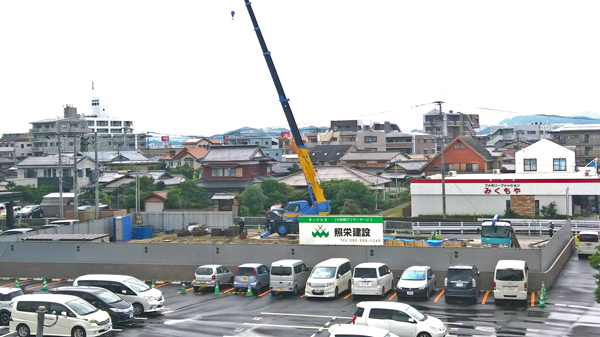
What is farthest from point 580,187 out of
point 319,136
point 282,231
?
point 319,136

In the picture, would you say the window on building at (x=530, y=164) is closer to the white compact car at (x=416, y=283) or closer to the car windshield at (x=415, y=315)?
the white compact car at (x=416, y=283)

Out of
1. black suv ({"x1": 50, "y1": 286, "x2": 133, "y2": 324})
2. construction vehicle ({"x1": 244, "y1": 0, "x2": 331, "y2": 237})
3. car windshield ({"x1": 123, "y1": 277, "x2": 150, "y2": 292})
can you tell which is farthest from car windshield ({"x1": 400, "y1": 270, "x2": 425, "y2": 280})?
construction vehicle ({"x1": 244, "y1": 0, "x2": 331, "y2": 237})

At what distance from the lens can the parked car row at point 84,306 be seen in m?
17.1

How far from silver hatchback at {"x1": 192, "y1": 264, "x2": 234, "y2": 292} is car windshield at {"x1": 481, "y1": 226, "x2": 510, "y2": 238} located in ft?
43.2

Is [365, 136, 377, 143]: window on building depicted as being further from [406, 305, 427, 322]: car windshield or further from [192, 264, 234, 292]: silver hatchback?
[406, 305, 427, 322]: car windshield

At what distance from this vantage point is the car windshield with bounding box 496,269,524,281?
21.2 metres

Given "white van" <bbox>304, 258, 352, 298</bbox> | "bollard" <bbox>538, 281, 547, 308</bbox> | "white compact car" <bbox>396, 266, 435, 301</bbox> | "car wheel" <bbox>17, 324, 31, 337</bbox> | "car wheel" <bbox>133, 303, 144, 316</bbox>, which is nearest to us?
"car wheel" <bbox>17, 324, 31, 337</bbox>

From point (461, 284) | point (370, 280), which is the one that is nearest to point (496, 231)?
point (461, 284)

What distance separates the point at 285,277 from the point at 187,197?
33.3m

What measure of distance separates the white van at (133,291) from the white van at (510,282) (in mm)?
11090

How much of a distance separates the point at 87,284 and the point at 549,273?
53.9 ft

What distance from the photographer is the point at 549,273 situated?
928 inches

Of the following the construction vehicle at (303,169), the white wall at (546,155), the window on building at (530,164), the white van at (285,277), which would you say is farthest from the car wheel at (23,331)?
the window on building at (530,164)

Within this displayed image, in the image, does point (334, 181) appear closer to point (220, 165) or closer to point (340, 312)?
point (220, 165)
